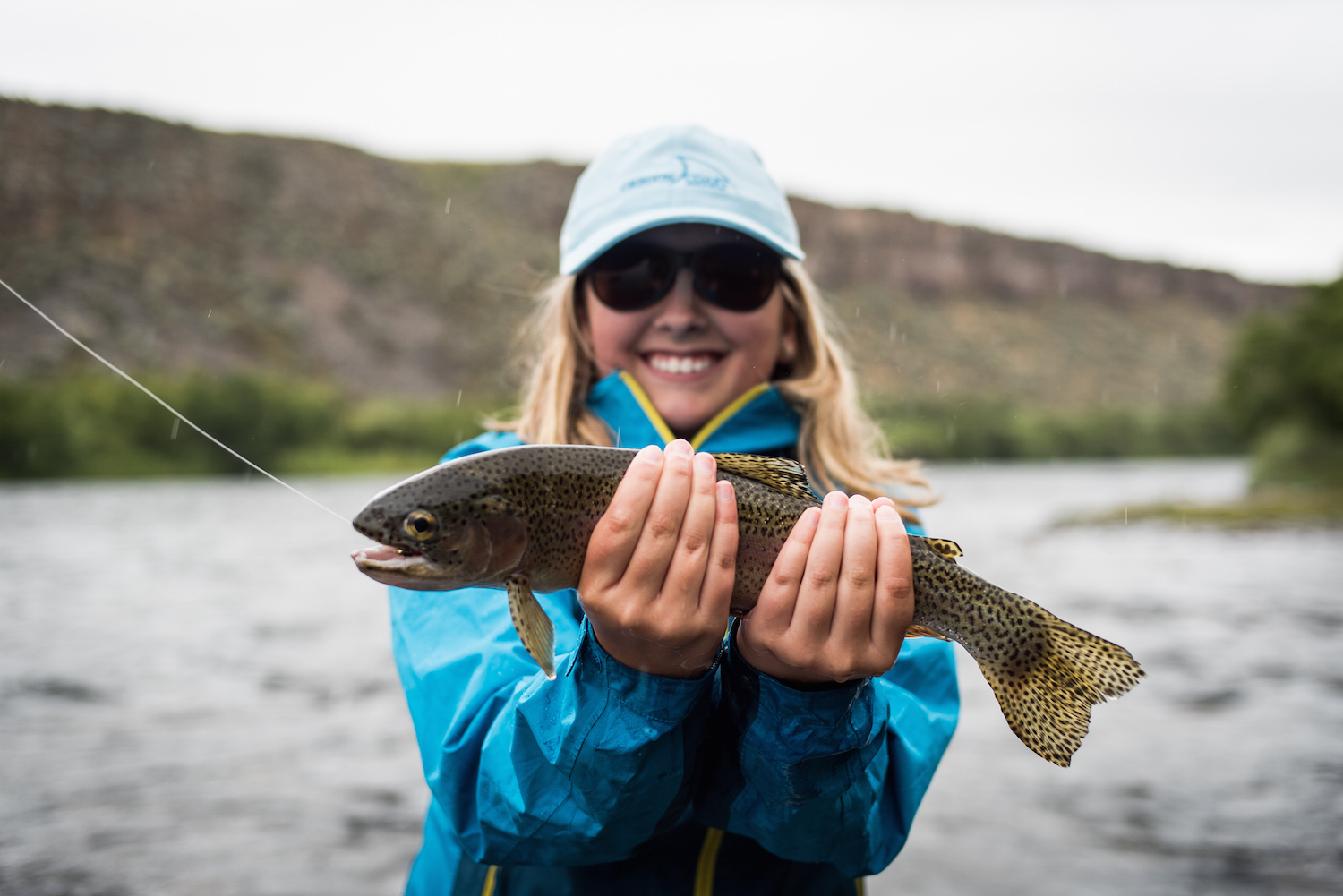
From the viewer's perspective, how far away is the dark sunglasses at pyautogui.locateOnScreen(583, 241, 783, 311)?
353 cm

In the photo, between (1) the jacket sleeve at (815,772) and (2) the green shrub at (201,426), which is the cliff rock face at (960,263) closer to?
(2) the green shrub at (201,426)

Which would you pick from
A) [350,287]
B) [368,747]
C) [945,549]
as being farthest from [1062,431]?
[945,549]

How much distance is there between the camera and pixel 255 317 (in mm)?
71625

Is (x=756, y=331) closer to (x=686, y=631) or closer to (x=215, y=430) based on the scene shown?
(x=686, y=631)

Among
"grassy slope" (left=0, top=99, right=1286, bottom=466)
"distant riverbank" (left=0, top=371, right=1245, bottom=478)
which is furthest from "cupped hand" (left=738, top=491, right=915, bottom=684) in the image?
"grassy slope" (left=0, top=99, right=1286, bottom=466)

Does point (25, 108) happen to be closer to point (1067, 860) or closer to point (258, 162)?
point (258, 162)

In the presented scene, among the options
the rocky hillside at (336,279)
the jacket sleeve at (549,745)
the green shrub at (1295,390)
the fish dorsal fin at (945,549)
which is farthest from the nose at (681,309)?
the rocky hillside at (336,279)

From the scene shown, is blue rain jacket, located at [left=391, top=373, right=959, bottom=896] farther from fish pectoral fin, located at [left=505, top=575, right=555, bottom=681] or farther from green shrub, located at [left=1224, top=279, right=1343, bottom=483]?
green shrub, located at [left=1224, top=279, right=1343, bottom=483]

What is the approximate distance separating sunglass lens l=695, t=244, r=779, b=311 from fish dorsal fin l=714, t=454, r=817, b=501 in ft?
4.08

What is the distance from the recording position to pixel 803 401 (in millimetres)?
3756

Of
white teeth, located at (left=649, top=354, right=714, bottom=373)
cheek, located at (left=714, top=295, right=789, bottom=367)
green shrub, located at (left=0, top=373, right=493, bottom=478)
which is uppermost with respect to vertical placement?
cheek, located at (left=714, top=295, right=789, bottom=367)

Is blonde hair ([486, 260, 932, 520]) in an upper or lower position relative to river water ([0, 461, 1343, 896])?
upper

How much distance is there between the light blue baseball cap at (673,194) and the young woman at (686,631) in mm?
12

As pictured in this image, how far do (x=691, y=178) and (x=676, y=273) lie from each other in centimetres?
35
